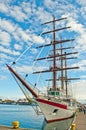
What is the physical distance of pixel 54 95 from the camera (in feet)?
124

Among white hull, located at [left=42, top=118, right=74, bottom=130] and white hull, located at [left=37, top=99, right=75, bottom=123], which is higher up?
white hull, located at [left=37, top=99, right=75, bottom=123]

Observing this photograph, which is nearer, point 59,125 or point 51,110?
point 51,110

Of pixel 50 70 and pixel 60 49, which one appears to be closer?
pixel 50 70

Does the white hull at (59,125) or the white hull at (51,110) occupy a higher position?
the white hull at (51,110)

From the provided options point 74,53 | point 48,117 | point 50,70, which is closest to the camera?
point 48,117

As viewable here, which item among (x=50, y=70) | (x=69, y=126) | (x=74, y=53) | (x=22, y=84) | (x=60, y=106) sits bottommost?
(x=69, y=126)

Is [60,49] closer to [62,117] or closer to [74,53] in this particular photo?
[74,53]

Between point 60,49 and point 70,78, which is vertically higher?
point 60,49

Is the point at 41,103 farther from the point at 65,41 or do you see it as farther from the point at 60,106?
the point at 65,41

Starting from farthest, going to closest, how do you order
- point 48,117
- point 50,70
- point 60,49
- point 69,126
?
point 60,49 → point 50,70 → point 69,126 → point 48,117

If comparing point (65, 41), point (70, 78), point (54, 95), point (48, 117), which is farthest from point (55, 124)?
point (70, 78)

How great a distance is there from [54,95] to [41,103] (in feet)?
18.3

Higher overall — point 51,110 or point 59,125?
point 51,110

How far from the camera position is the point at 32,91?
3294 centimetres
